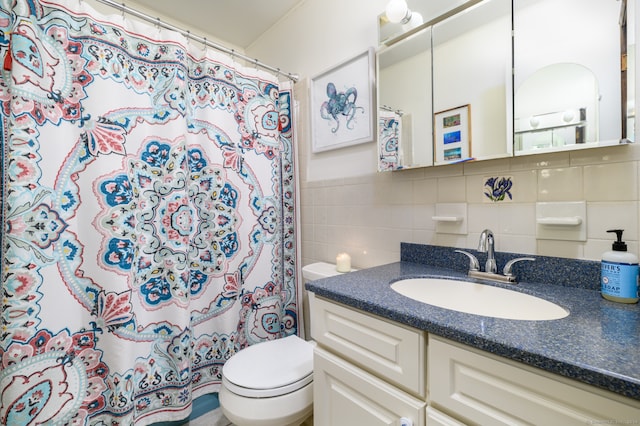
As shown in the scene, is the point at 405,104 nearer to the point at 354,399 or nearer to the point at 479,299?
the point at 479,299

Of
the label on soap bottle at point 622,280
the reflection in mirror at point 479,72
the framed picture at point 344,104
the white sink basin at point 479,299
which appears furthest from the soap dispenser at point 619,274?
the framed picture at point 344,104

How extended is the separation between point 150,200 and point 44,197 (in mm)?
335

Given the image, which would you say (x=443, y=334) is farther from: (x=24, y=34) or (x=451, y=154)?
(x=24, y=34)

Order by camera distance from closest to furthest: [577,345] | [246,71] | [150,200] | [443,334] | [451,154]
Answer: [577,345], [443,334], [451,154], [150,200], [246,71]

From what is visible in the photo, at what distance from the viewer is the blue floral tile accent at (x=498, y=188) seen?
100 cm

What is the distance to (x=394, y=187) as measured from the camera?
1.34 metres

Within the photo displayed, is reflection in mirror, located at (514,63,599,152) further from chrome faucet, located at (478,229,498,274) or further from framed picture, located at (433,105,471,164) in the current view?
chrome faucet, located at (478,229,498,274)

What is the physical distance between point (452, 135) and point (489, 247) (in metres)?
0.45

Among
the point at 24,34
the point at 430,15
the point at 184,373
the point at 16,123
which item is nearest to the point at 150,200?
the point at 16,123

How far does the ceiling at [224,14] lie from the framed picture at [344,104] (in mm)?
629

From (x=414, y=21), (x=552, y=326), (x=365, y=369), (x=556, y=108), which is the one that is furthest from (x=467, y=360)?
(x=414, y=21)

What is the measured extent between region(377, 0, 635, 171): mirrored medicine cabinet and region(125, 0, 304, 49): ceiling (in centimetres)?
95

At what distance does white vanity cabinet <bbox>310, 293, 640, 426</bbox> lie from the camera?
0.48 metres

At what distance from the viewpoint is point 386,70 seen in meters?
1.31
